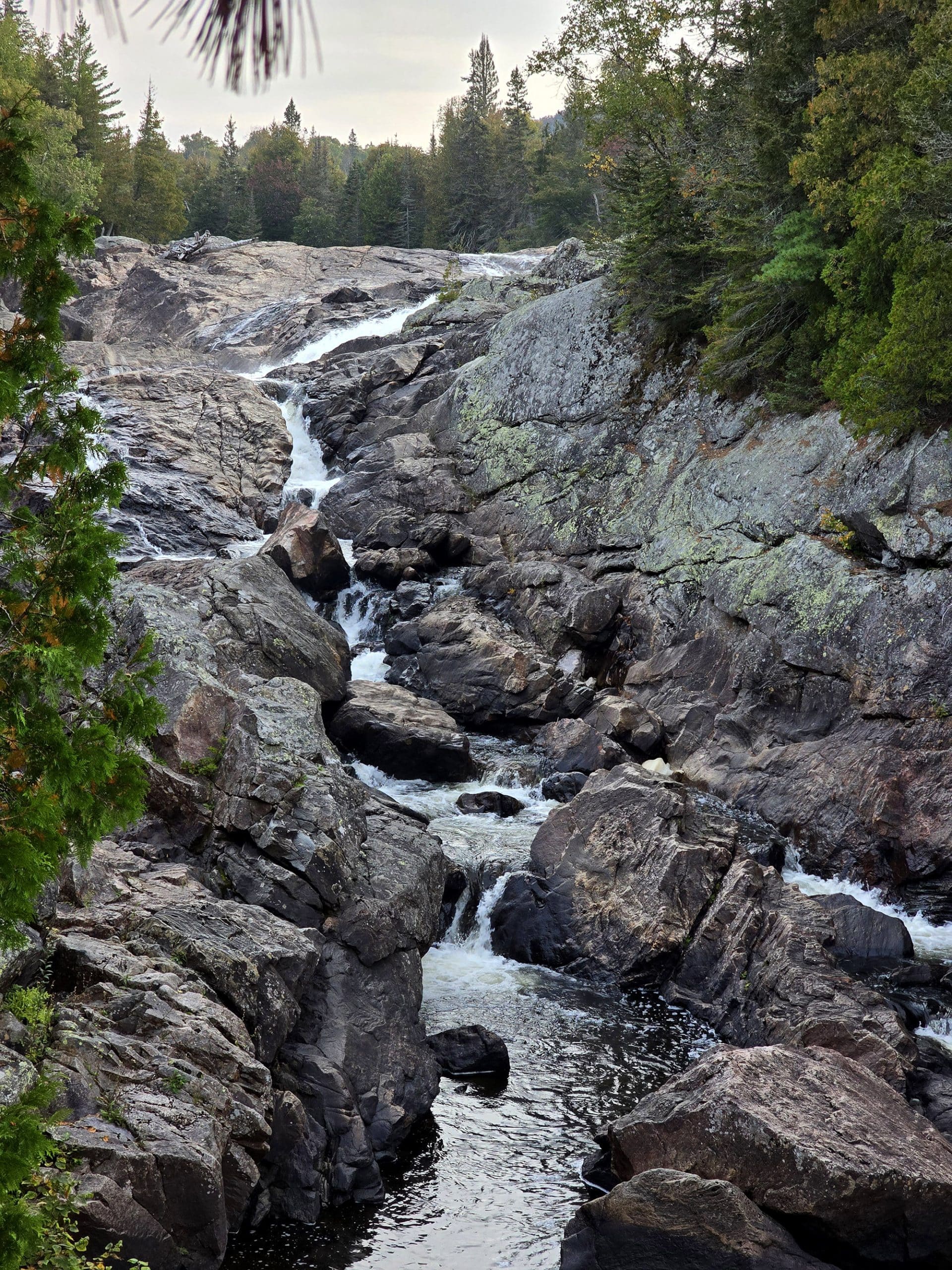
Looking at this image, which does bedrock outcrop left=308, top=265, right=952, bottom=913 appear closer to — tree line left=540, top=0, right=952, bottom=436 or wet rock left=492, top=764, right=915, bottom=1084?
tree line left=540, top=0, right=952, bottom=436

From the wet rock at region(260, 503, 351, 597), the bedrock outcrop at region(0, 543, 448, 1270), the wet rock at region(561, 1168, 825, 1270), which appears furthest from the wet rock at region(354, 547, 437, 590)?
the wet rock at region(561, 1168, 825, 1270)

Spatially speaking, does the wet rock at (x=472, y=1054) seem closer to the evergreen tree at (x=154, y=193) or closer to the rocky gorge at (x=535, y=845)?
the rocky gorge at (x=535, y=845)

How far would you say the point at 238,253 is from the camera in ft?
195

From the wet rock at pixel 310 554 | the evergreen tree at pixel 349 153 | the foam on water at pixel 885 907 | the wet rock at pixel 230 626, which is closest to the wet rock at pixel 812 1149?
the foam on water at pixel 885 907

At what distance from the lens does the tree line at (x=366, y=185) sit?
66062mm

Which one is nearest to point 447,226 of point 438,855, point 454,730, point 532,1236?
point 454,730

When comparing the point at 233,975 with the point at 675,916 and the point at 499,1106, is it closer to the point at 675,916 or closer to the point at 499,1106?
the point at 499,1106

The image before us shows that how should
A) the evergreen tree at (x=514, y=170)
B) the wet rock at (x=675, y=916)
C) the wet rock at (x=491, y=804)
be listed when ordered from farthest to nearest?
the evergreen tree at (x=514, y=170) → the wet rock at (x=491, y=804) → the wet rock at (x=675, y=916)

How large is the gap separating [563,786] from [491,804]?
1.48 meters

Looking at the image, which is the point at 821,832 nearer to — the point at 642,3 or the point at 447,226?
the point at 642,3

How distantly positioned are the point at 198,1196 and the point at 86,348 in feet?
140

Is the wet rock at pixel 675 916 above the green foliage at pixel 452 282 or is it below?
below

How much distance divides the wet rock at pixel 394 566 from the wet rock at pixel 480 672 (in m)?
2.72

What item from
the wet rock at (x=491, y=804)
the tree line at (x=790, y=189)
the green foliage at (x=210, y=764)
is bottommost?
the wet rock at (x=491, y=804)
